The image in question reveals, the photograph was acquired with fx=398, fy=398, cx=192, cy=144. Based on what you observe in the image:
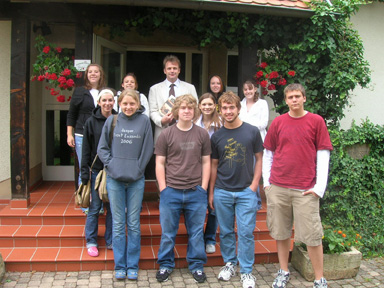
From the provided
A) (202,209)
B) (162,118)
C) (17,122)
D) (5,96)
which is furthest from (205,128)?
(5,96)

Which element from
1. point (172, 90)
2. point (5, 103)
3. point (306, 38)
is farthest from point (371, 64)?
point (5, 103)

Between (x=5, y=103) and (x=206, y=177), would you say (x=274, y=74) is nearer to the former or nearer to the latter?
(x=206, y=177)

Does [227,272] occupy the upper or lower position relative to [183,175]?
lower

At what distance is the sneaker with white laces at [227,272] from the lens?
386 centimetres

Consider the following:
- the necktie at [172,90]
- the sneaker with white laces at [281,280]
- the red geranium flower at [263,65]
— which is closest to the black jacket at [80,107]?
the necktie at [172,90]

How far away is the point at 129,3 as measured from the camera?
4.54m

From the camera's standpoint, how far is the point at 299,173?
11.5 feet

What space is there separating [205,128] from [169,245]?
1.26 meters

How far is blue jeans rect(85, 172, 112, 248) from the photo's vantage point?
404 centimetres

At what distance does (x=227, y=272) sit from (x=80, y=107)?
2.38 meters

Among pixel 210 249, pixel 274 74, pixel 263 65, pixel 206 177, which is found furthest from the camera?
pixel 263 65

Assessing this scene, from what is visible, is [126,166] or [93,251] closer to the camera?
[126,166]

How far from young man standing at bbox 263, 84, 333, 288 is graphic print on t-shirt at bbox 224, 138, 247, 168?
288mm

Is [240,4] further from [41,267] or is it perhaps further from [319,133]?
[41,267]
